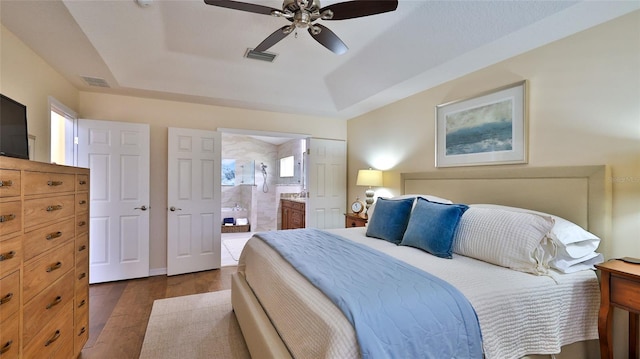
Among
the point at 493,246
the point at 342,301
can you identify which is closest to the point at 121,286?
the point at 342,301

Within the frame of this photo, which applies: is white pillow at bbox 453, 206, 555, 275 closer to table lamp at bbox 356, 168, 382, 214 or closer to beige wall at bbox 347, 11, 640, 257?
beige wall at bbox 347, 11, 640, 257

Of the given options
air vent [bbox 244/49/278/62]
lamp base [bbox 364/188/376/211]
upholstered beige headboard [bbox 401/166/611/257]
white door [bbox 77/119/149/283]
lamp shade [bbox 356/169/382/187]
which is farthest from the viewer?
lamp base [bbox 364/188/376/211]

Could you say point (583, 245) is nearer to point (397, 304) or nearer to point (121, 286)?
point (397, 304)

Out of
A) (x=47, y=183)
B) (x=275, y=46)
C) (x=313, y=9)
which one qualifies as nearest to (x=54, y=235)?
(x=47, y=183)

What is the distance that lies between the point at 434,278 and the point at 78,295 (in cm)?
237

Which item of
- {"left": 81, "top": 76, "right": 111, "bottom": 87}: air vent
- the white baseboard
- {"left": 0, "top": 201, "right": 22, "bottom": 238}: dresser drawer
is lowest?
the white baseboard

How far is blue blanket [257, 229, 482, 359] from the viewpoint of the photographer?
1.13 m

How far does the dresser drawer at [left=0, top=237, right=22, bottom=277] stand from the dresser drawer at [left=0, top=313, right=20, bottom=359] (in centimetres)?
22

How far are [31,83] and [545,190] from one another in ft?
14.5

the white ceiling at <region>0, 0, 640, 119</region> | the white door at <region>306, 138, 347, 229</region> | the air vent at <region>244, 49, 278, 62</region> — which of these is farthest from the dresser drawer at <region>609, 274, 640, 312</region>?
the white door at <region>306, 138, 347, 229</region>

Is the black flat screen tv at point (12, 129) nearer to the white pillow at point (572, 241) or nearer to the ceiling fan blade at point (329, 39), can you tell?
the ceiling fan blade at point (329, 39)

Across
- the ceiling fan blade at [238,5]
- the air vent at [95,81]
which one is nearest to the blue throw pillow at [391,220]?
the ceiling fan blade at [238,5]

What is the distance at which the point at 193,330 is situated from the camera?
2406 millimetres

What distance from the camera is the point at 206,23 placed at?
2643 millimetres
